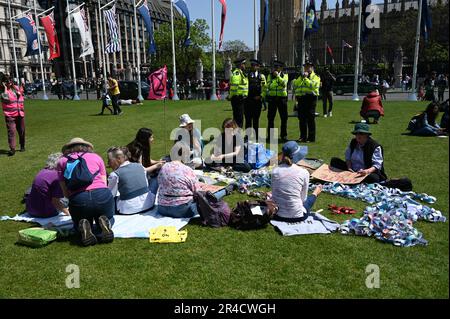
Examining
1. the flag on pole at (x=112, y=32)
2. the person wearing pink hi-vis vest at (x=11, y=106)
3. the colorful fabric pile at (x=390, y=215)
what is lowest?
the colorful fabric pile at (x=390, y=215)

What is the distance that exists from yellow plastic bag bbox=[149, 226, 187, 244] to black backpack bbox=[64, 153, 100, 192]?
1.09m

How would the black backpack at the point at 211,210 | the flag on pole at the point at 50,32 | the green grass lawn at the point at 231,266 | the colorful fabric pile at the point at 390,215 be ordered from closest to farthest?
the green grass lawn at the point at 231,266, the colorful fabric pile at the point at 390,215, the black backpack at the point at 211,210, the flag on pole at the point at 50,32

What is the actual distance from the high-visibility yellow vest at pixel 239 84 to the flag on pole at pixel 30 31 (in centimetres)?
2637

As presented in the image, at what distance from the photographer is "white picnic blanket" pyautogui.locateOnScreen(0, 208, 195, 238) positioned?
18.0 ft

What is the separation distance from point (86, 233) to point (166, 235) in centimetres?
103

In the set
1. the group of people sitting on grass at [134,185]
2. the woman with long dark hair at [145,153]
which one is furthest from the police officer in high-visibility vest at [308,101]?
the woman with long dark hair at [145,153]

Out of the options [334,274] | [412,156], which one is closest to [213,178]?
[334,274]

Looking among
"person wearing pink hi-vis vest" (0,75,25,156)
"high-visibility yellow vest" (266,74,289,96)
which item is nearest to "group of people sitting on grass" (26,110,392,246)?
"high-visibility yellow vest" (266,74,289,96)

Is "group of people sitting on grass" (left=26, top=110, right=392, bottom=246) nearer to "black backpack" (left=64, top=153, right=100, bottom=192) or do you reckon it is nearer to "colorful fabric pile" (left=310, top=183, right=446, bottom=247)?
"black backpack" (left=64, top=153, right=100, bottom=192)

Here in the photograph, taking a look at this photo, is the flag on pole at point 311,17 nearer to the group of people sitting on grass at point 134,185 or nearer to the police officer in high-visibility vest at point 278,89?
the police officer in high-visibility vest at point 278,89

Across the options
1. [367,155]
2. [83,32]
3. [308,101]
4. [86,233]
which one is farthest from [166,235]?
[83,32]

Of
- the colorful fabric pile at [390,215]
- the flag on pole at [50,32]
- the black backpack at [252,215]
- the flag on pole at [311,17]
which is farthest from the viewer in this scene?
the flag on pole at [50,32]

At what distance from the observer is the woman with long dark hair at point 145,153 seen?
6891 mm

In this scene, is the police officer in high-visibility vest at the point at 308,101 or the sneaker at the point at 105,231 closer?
the sneaker at the point at 105,231
